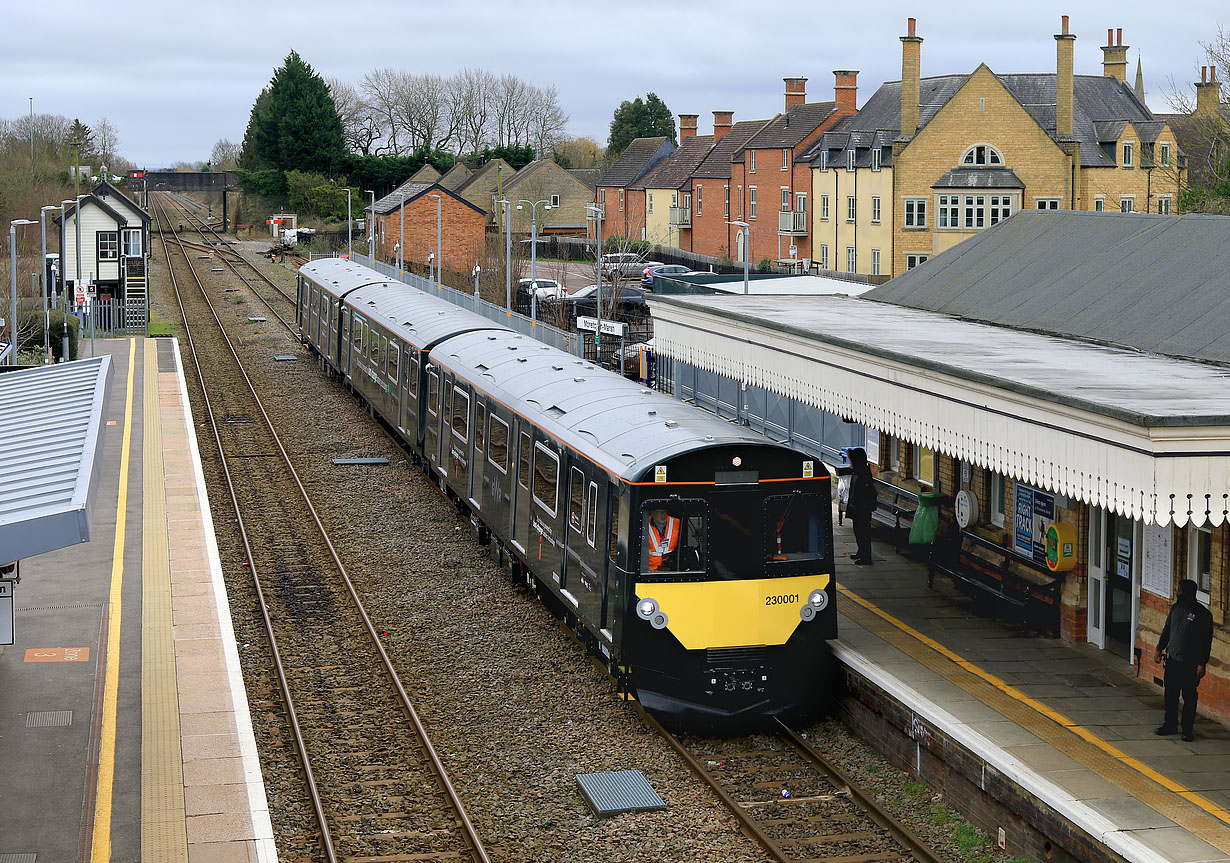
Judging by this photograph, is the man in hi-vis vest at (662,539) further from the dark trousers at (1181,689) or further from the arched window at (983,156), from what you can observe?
the arched window at (983,156)

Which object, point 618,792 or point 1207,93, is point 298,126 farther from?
point 618,792

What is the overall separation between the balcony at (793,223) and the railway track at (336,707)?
41.3 m

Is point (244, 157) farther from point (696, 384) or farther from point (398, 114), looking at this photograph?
point (696, 384)

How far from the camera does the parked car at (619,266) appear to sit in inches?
1850

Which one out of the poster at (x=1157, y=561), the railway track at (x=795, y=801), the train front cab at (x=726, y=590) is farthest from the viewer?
the train front cab at (x=726, y=590)

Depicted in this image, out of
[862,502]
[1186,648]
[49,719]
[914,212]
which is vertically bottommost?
[49,719]

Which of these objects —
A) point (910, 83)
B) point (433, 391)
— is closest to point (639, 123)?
point (910, 83)

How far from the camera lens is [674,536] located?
1260 cm

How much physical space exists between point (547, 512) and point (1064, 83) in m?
43.7

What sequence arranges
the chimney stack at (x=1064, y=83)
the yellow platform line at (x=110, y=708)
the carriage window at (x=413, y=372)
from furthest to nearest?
the chimney stack at (x=1064, y=83), the carriage window at (x=413, y=372), the yellow platform line at (x=110, y=708)

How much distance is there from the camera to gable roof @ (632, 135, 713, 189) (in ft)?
261

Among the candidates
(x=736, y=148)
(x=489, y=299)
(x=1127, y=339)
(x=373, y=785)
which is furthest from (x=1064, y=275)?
(x=736, y=148)

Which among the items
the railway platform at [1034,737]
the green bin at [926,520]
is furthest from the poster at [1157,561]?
the green bin at [926,520]

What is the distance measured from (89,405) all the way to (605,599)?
510 cm
